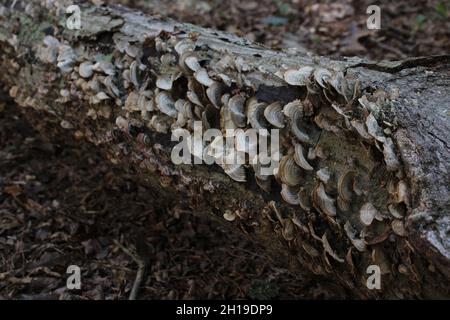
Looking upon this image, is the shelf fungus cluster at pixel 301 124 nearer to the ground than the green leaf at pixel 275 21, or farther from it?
nearer to the ground

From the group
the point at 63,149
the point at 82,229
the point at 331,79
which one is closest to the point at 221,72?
the point at 331,79

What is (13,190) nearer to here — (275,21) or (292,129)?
(292,129)

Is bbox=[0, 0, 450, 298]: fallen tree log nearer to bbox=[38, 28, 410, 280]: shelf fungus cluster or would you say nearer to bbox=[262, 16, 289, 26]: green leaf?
bbox=[38, 28, 410, 280]: shelf fungus cluster

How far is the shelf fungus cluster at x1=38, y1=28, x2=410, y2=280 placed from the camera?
1.71 m

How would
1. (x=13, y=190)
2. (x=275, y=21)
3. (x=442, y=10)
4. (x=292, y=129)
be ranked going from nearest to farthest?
(x=292, y=129), (x=13, y=190), (x=442, y=10), (x=275, y=21)

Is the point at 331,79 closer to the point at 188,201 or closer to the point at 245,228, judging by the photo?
the point at 245,228

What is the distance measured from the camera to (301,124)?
1909mm

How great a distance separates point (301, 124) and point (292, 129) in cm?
4

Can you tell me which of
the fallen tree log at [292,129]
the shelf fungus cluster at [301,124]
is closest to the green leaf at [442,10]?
the fallen tree log at [292,129]

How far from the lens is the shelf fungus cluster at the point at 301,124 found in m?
1.71

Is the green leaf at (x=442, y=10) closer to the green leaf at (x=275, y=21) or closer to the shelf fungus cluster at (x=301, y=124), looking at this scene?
the green leaf at (x=275, y=21)

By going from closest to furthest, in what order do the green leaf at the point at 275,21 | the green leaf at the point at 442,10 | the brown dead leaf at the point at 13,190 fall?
the brown dead leaf at the point at 13,190, the green leaf at the point at 442,10, the green leaf at the point at 275,21

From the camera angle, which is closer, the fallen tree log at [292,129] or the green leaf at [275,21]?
the fallen tree log at [292,129]

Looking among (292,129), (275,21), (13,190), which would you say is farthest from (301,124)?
(275,21)
